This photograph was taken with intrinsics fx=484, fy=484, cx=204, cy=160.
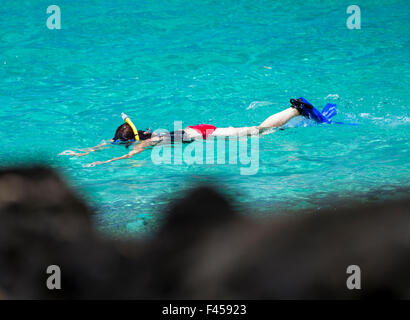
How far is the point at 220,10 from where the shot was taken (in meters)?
13.0

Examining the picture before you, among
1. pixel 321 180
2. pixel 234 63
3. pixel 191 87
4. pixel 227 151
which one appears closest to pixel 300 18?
pixel 234 63

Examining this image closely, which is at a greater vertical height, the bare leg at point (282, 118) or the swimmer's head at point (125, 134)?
the bare leg at point (282, 118)

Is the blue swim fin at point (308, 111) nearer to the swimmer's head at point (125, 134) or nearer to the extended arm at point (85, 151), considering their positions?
the swimmer's head at point (125, 134)

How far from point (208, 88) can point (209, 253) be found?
7.92 m

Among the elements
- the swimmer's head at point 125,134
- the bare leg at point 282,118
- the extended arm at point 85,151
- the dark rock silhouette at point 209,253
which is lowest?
the dark rock silhouette at point 209,253

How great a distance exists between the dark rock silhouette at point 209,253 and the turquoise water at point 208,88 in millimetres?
1659

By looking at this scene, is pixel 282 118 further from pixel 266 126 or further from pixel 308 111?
pixel 308 111

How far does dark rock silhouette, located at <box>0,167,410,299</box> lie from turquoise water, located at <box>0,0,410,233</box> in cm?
166

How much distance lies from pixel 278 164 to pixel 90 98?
4.21 meters

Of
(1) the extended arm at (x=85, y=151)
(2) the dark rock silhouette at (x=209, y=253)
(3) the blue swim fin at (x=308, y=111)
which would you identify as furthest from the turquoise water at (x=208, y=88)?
(2) the dark rock silhouette at (x=209, y=253)

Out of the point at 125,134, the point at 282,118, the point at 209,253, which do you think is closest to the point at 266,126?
the point at 282,118

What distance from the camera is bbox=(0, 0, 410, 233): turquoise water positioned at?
5.00 meters

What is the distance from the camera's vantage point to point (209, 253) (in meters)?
0.95

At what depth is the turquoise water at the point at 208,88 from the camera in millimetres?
4996
